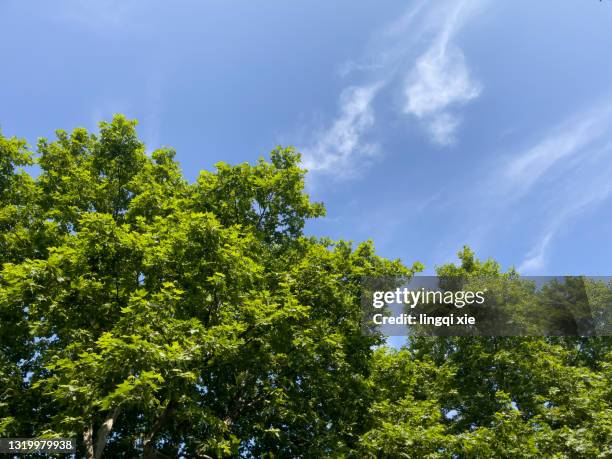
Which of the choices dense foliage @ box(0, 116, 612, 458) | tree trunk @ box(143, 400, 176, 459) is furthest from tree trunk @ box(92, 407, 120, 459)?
tree trunk @ box(143, 400, 176, 459)

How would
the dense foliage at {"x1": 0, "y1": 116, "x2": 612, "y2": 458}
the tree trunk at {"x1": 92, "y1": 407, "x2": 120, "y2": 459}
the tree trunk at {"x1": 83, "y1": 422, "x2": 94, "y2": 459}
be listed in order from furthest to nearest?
1. the tree trunk at {"x1": 83, "y1": 422, "x2": 94, "y2": 459}
2. the tree trunk at {"x1": 92, "y1": 407, "x2": 120, "y2": 459}
3. the dense foliage at {"x1": 0, "y1": 116, "x2": 612, "y2": 458}

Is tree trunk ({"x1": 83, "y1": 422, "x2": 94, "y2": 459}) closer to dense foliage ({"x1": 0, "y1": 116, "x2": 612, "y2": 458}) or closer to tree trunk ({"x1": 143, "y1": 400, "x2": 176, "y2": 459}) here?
dense foliage ({"x1": 0, "y1": 116, "x2": 612, "y2": 458})

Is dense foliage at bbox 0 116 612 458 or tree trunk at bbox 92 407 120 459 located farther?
tree trunk at bbox 92 407 120 459

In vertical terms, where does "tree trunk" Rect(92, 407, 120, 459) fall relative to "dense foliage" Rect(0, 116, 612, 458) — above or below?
below

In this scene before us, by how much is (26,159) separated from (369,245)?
16743mm

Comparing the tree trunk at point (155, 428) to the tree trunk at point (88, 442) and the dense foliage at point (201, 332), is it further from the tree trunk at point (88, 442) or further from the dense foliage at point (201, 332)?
the tree trunk at point (88, 442)

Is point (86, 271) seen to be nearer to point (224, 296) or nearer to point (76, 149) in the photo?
point (224, 296)

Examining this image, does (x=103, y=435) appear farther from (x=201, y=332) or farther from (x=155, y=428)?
(x=201, y=332)

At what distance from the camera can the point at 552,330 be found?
→ 27016mm

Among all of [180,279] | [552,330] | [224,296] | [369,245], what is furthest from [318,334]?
[552,330]

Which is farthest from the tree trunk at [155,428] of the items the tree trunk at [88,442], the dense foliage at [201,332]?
the tree trunk at [88,442]

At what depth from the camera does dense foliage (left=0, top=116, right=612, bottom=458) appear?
38.7 feet

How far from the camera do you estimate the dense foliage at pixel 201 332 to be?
11781mm

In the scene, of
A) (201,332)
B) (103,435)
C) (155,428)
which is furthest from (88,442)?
(201,332)
